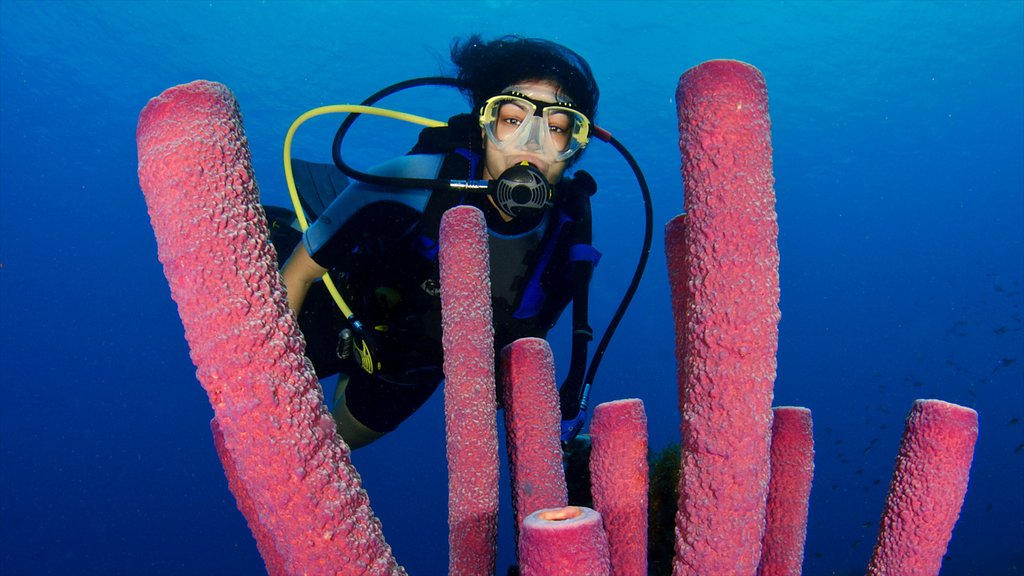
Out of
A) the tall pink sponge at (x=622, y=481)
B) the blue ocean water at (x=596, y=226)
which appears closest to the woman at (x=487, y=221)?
the tall pink sponge at (x=622, y=481)

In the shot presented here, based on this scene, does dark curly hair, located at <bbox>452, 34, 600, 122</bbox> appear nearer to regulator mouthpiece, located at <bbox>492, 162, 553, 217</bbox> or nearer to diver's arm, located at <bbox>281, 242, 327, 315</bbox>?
regulator mouthpiece, located at <bbox>492, 162, 553, 217</bbox>

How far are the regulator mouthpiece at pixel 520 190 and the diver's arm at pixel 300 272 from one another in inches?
52.0

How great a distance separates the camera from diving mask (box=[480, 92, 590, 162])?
3.93 m

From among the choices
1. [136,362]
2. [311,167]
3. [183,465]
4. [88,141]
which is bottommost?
[183,465]

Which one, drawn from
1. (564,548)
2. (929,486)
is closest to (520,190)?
(929,486)

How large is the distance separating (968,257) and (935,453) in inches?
3473

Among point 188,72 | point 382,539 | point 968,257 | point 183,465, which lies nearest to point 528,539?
point 382,539

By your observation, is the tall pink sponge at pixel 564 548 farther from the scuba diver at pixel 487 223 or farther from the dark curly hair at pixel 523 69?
the dark curly hair at pixel 523 69

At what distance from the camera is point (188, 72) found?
31.5m

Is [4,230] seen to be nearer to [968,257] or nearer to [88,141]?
[88,141]

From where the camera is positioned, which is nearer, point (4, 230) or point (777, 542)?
point (777, 542)

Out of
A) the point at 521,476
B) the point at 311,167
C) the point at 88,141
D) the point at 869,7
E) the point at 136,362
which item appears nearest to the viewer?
the point at 521,476

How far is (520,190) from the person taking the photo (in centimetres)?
361

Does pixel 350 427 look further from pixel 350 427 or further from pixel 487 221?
pixel 487 221
